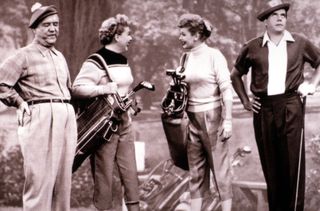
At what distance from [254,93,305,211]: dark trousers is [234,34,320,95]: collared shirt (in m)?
0.10

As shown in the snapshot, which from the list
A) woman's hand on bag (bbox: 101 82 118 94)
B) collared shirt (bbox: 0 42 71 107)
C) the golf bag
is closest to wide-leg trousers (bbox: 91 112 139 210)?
woman's hand on bag (bbox: 101 82 118 94)

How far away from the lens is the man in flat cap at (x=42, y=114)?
4.23m

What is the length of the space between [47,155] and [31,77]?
0.51 meters

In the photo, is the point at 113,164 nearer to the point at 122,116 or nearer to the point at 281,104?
the point at 122,116

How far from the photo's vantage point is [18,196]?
23.5 feet

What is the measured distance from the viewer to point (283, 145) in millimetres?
4629

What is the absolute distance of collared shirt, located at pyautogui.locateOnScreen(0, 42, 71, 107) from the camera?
13.9 feet

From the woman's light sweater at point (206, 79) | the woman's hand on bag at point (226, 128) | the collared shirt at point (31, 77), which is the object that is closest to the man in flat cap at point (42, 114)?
the collared shirt at point (31, 77)

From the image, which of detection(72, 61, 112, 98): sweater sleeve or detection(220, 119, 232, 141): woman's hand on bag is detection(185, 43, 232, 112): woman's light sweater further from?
detection(72, 61, 112, 98): sweater sleeve

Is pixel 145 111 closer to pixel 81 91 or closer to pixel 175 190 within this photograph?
pixel 175 190

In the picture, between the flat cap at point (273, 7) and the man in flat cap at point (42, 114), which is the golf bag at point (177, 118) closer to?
the flat cap at point (273, 7)

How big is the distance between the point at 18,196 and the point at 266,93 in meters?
3.54

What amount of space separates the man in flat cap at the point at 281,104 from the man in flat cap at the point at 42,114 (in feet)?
4.41

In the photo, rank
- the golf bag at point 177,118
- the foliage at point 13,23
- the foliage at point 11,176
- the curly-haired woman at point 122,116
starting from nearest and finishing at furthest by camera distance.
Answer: the curly-haired woman at point 122,116, the golf bag at point 177,118, the foliage at point 13,23, the foliage at point 11,176
